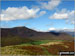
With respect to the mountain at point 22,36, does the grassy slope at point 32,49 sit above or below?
below

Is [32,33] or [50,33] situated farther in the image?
[50,33]

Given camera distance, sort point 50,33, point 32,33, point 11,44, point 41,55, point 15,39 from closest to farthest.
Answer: point 41,55 → point 11,44 → point 15,39 → point 32,33 → point 50,33

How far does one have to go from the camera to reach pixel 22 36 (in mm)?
38156

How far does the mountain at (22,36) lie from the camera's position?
118 feet

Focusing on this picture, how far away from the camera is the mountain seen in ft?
118

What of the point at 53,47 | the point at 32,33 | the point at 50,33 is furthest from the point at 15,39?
the point at 50,33

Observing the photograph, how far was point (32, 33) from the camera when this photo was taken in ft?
134

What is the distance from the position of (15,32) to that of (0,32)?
3257 mm

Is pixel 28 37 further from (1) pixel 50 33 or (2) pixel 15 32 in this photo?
(1) pixel 50 33

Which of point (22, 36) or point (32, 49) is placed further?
point (22, 36)

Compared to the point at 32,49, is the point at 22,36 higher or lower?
higher

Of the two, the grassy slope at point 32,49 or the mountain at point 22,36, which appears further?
the mountain at point 22,36

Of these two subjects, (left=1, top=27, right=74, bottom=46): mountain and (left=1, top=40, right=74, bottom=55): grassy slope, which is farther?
(left=1, top=27, right=74, bottom=46): mountain

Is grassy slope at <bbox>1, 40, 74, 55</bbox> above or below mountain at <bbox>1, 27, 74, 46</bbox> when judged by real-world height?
below
